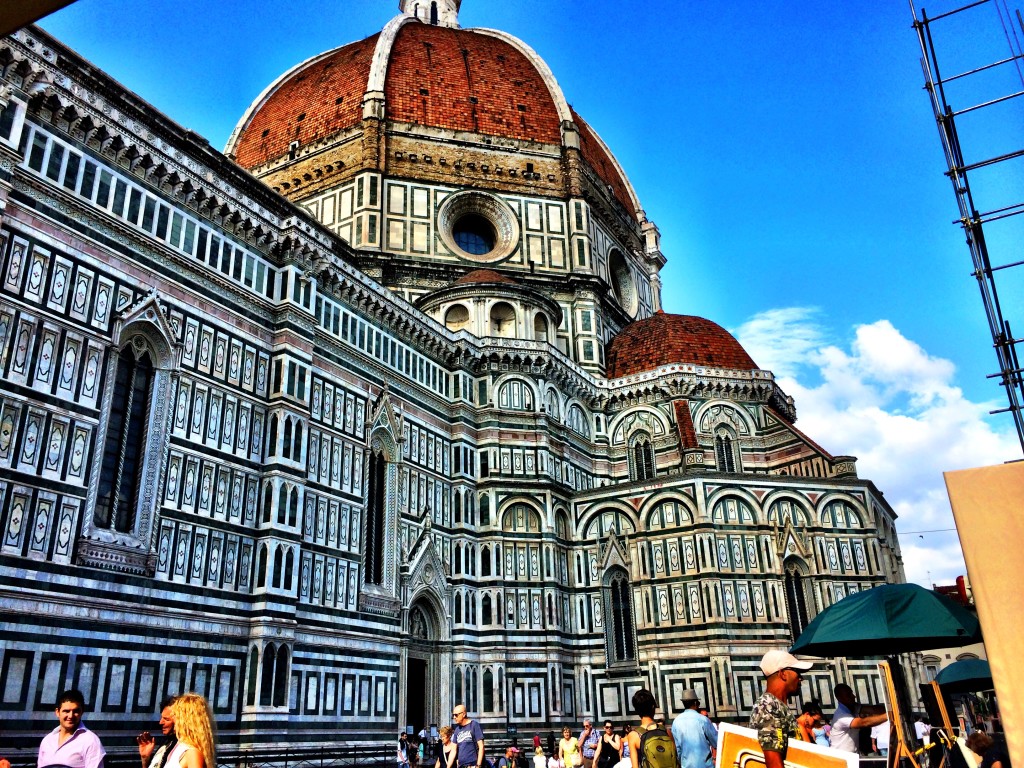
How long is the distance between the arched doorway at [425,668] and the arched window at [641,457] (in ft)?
38.3

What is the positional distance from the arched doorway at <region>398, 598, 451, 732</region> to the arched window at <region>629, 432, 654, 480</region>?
459 inches

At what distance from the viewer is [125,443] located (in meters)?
18.2

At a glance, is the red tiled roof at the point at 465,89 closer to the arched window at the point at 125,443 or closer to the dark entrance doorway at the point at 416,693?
the arched window at the point at 125,443

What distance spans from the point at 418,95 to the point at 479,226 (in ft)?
24.7

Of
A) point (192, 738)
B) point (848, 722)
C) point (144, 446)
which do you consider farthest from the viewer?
point (144, 446)

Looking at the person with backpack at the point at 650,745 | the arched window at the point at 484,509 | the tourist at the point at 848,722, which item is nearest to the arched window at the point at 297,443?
the arched window at the point at 484,509

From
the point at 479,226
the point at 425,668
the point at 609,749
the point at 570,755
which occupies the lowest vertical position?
the point at 570,755

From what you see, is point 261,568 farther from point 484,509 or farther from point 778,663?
point 778,663

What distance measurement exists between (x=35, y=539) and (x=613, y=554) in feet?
66.8

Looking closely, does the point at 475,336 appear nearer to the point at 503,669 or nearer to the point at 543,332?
the point at 543,332

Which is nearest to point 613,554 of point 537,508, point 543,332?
point 537,508

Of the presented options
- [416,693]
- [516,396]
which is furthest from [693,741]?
[516,396]

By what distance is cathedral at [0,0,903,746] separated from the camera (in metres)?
17.1

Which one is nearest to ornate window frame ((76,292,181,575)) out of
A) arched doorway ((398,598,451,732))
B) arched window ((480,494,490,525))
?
arched doorway ((398,598,451,732))
